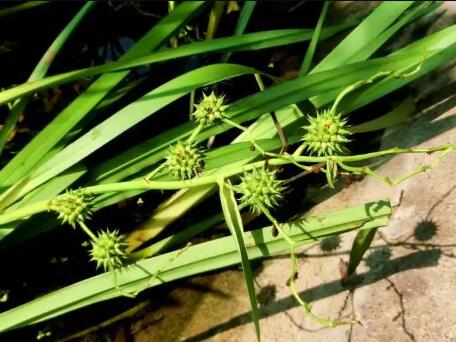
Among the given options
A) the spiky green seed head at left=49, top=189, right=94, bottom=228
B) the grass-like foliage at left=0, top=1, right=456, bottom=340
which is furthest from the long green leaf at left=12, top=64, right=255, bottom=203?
the spiky green seed head at left=49, top=189, right=94, bottom=228

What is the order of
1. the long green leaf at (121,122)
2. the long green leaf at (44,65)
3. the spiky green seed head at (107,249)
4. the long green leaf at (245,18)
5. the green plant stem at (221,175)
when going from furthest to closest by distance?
the long green leaf at (245,18), the long green leaf at (44,65), the long green leaf at (121,122), the spiky green seed head at (107,249), the green plant stem at (221,175)

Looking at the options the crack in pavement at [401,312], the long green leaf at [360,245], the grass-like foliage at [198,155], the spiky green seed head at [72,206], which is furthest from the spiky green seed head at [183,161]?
the crack in pavement at [401,312]

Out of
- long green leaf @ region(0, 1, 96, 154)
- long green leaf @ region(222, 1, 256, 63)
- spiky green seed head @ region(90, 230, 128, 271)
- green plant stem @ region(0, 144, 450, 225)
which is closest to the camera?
green plant stem @ region(0, 144, 450, 225)

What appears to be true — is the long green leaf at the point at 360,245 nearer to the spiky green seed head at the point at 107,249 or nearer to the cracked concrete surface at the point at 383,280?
the cracked concrete surface at the point at 383,280

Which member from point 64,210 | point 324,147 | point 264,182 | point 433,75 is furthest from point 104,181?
point 433,75

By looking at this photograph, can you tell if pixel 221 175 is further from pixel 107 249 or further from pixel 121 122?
pixel 121 122

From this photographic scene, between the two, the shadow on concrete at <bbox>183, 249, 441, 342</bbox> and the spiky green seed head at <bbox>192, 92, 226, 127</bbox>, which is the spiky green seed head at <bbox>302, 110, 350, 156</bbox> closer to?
the spiky green seed head at <bbox>192, 92, 226, 127</bbox>
